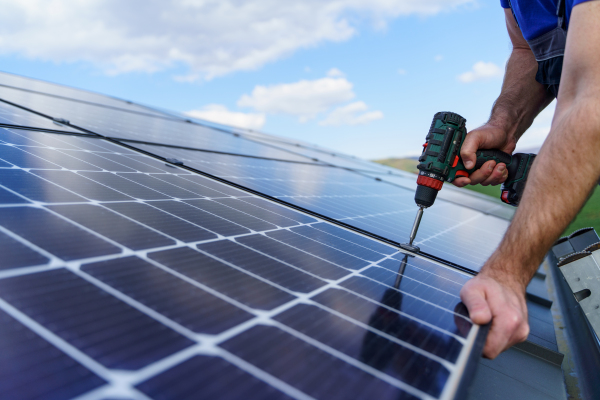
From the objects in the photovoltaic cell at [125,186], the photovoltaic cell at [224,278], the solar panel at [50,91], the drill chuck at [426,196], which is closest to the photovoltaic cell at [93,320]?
the photovoltaic cell at [224,278]

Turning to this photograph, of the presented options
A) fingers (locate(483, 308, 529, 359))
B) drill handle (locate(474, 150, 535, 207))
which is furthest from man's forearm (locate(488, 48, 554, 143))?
fingers (locate(483, 308, 529, 359))

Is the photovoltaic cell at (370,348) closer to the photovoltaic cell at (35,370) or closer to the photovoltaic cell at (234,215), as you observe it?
the photovoltaic cell at (35,370)

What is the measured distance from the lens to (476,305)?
202 cm

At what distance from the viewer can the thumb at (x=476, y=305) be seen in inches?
75.8

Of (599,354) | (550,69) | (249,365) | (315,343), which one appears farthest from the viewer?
(550,69)

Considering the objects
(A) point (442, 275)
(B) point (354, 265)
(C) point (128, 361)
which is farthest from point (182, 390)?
(A) point (442, 275)

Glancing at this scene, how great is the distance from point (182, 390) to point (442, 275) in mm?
2073

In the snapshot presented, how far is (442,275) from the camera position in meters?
2.71

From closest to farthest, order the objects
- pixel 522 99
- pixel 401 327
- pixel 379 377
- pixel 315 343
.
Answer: pixel 379 377
pixel 315 343
pixel 401 327
pixel 522 99

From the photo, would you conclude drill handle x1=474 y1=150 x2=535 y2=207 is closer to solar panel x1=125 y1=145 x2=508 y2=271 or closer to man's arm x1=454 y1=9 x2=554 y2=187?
man's arm x1=454 y1=9 x2=554 y2=187

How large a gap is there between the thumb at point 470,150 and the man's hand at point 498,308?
1.67 meters

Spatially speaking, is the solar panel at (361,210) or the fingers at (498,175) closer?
the solar panel at (361,210)

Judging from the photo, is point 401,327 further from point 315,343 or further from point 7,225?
point 7,225

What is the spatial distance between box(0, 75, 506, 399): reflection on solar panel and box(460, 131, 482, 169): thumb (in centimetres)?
114
